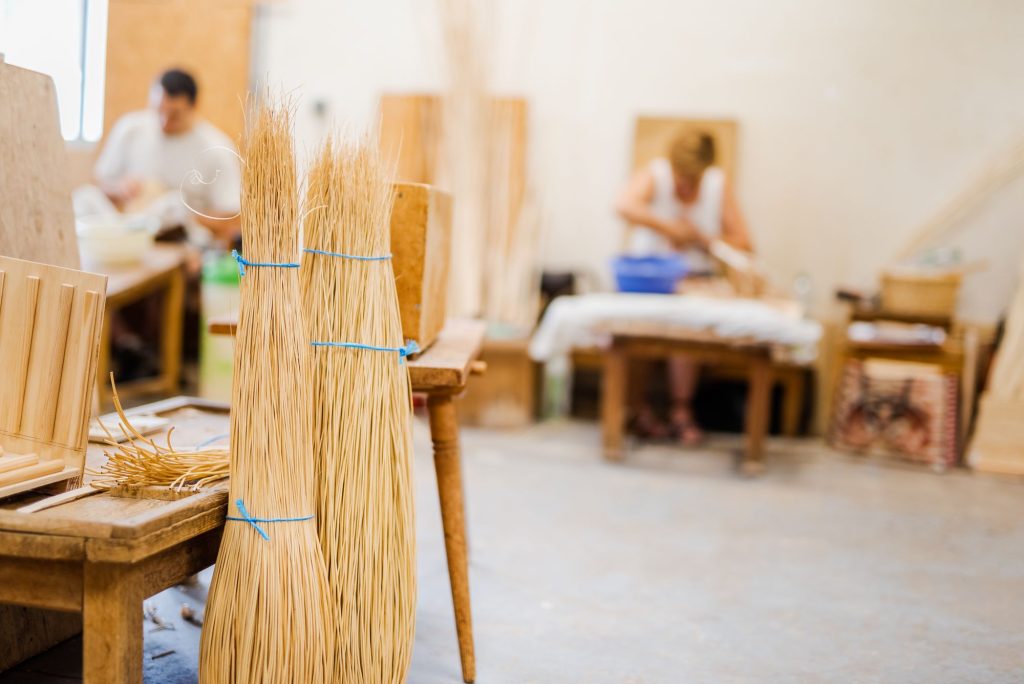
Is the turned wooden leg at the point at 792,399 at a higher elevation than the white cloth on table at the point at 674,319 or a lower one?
A: lower

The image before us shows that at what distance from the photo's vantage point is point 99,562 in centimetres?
138

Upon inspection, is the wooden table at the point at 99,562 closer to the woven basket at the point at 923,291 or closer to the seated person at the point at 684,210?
the seated person at the point at 684,210

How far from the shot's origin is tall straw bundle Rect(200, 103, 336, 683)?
1532 millimetres

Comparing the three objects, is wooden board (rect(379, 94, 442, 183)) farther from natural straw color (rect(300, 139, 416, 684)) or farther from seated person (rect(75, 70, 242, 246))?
natural straw color (rect(300, 139, 416, 684))

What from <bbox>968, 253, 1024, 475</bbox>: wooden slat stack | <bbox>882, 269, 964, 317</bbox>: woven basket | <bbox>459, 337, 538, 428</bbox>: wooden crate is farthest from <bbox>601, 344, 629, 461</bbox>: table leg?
<bbox>968, 253, 1024, 475</bbox>: wooden slat stack

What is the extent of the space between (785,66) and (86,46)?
4.16m

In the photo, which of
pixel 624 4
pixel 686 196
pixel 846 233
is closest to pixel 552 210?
pixel 686 196

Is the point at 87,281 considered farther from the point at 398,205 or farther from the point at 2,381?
the point at 398,205

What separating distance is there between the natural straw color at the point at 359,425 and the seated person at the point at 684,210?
3.39 m

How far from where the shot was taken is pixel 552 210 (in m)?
5.71

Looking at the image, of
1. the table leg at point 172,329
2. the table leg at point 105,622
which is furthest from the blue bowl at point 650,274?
the table leg at point 105,622

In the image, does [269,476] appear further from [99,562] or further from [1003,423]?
[1003,423]

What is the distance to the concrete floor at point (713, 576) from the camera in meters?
2.17

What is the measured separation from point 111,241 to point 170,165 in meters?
1.25
